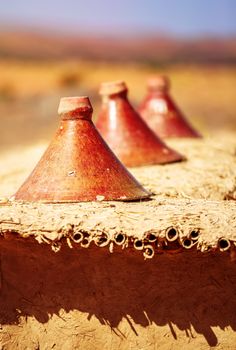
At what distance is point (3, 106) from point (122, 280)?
68.6ft

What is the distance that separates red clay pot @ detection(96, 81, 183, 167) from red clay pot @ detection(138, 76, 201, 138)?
1.45 metres

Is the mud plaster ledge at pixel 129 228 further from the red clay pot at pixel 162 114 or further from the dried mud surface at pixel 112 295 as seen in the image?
the red clay pot at pixel 162 114

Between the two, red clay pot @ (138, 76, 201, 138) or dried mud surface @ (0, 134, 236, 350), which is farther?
red clay pot @ (138, 76, 201, 138)

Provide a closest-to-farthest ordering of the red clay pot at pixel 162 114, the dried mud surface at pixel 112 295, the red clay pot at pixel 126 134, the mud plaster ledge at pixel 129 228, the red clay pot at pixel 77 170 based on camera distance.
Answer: the mud plaster ledge at pixel 129 228, the dried mud surface at pixel 112 295, the red clay pot at pixel 77 170, the red clay pot at pixel 126 134, the red clay pot at pixel 162 114

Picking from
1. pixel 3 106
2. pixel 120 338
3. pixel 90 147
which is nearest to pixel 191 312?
pixel 120 338

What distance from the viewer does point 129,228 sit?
361 centimetres

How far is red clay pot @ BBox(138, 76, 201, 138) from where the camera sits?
789 cm

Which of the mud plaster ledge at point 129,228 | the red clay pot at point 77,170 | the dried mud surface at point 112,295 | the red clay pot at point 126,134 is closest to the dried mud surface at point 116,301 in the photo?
the dried mud surface at point 112,295

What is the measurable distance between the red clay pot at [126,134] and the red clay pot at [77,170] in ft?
4.54

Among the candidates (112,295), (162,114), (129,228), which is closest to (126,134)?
(162,114)

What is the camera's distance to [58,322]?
3.85 metres

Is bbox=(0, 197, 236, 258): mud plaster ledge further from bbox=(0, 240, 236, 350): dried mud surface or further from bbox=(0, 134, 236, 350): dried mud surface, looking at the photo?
bbox=(0, 240, 236, 350): dried mud surface

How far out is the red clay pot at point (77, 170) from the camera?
4.28 m

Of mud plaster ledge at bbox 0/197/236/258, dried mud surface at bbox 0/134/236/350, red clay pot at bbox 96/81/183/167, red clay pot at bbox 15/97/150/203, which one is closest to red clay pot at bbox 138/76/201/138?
red clay pot at bbox 96/81/183/167
